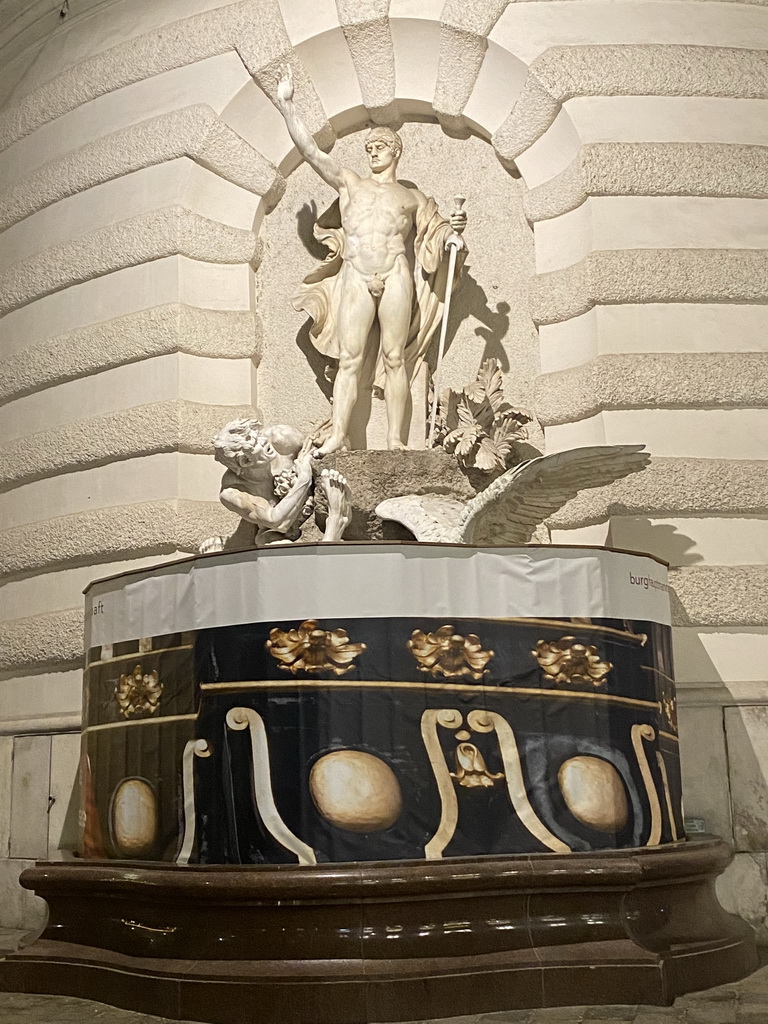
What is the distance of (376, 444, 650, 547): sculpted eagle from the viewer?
246 inches

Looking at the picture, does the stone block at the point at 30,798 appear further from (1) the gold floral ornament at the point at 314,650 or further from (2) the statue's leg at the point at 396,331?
(1) the gold floral ornament at the point at 314,650

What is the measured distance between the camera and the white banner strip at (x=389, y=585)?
560cm

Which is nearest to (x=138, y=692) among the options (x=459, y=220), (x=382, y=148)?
(x=459, y=220)

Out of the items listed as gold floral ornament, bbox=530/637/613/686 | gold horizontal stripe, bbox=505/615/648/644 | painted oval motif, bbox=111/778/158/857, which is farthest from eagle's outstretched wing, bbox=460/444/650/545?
painted oval motif, bbox=111/778/158/857

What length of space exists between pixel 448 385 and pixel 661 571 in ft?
9.94

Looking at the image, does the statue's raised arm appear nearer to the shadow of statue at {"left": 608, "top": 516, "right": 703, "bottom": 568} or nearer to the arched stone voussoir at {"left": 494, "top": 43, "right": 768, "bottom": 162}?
the arched stone voussoir at {"left": 494, "top": 43, "right": 768, "bottom": 162}

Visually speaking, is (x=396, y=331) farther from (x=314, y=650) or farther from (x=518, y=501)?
(x=314, y=650)

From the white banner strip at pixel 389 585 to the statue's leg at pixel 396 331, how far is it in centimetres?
292

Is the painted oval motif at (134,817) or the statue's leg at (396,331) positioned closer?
the painted oval motif at (134,817)

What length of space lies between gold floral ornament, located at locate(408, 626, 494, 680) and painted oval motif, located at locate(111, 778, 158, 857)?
141 centimetres

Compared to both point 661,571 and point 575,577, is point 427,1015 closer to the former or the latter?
point 575,577

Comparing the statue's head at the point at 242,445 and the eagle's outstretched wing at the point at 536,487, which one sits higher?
the statue's head at the point at 242,445

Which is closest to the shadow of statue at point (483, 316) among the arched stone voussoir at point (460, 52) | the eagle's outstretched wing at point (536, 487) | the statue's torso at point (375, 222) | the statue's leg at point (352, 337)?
the statue's torso at point (375, 222)

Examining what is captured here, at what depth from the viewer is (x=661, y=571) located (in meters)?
6.32
